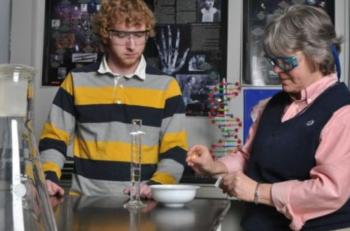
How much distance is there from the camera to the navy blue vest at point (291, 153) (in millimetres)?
1229

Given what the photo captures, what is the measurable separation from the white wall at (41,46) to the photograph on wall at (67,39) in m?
0.04

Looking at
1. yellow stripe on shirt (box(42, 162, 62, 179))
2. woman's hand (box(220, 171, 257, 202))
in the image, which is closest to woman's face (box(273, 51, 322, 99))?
woman's hand (box(220, 171, 257, 202))

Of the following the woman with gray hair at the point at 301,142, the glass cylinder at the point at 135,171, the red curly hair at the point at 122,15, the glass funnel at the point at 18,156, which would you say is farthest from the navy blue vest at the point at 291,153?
the glass funnel at the point at 18,156

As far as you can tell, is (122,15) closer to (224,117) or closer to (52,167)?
(52,167)

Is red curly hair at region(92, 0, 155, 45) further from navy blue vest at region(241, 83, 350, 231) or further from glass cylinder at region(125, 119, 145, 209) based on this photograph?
navy blue vest at region(241, 83, 350, 231)

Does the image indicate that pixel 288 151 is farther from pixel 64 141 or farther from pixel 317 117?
pixel 64 141

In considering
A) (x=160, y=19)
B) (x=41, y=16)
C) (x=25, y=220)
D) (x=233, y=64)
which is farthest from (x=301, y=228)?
(x=41, y=16)

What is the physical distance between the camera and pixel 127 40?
1.69 m

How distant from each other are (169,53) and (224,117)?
44 centimetres

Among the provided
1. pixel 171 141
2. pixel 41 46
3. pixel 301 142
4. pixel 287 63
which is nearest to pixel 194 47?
pixel 41 46

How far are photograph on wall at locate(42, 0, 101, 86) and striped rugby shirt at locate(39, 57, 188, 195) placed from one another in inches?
38.4

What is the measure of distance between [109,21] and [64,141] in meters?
0.42

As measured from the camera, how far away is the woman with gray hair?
1187 mm

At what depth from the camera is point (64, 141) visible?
1.71 m
